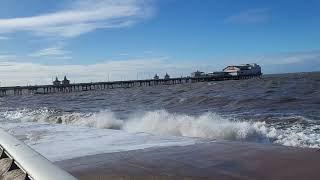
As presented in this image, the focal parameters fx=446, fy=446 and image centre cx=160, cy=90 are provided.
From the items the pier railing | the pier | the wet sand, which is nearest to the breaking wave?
the wet sand

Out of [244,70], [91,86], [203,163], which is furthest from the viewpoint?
[244,70]

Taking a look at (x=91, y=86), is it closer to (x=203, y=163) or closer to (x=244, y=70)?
(x=244, y=70)

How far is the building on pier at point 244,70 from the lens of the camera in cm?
11981

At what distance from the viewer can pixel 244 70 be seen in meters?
122

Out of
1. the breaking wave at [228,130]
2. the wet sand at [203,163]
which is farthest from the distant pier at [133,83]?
the wet sand at [203,163]

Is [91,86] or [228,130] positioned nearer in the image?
[228,130]

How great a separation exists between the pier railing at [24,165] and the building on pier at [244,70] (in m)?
115

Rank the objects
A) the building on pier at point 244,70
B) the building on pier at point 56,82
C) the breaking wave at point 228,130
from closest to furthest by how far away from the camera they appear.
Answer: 1. the breaking wave at point 228,130
2. the building on pier at point 56,82
3. the building on pier at point 244,70

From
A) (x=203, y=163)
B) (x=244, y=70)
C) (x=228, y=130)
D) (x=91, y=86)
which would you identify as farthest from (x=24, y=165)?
(x=244, y=70)

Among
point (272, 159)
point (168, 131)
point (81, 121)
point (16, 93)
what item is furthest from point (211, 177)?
point (16, 93)

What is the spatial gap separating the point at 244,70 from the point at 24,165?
12080cm

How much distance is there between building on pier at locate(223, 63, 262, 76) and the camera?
119812 millimetres

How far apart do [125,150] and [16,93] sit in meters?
89.3

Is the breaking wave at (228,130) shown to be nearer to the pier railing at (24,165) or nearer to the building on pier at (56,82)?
the pier railing at (24,165)
